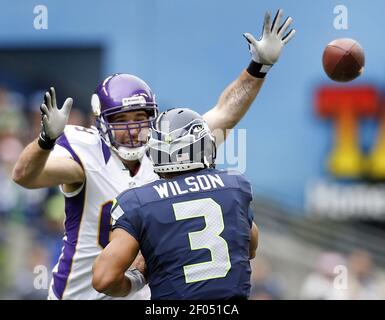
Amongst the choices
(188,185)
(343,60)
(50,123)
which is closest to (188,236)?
(188,185)

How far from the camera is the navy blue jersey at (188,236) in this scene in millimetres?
4023

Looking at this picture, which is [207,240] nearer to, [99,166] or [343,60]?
[99,166]

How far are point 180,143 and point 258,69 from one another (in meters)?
1.18

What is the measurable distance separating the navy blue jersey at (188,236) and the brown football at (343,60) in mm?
1772

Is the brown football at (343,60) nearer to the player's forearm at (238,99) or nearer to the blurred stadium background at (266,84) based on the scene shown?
the player's forearm at (238,99)

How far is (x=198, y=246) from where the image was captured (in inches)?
159

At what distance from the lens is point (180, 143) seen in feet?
13.8

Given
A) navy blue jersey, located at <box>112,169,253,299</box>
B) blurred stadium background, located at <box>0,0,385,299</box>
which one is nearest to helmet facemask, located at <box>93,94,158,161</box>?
navy blue jersey, located at <box>112,169,253,299</box>

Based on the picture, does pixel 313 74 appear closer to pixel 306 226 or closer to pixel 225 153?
pixel 306 226

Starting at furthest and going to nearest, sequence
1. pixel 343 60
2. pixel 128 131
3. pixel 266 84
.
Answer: pixel 266 84 < pixel 343 60 < pixel 128 131

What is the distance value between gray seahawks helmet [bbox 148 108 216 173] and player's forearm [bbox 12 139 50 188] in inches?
22.8

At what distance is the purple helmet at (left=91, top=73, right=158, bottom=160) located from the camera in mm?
4821

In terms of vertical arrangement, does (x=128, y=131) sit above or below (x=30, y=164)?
above

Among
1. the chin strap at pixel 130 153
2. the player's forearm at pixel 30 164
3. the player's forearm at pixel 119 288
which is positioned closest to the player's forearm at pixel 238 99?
the chin strap at pixel 130 153
